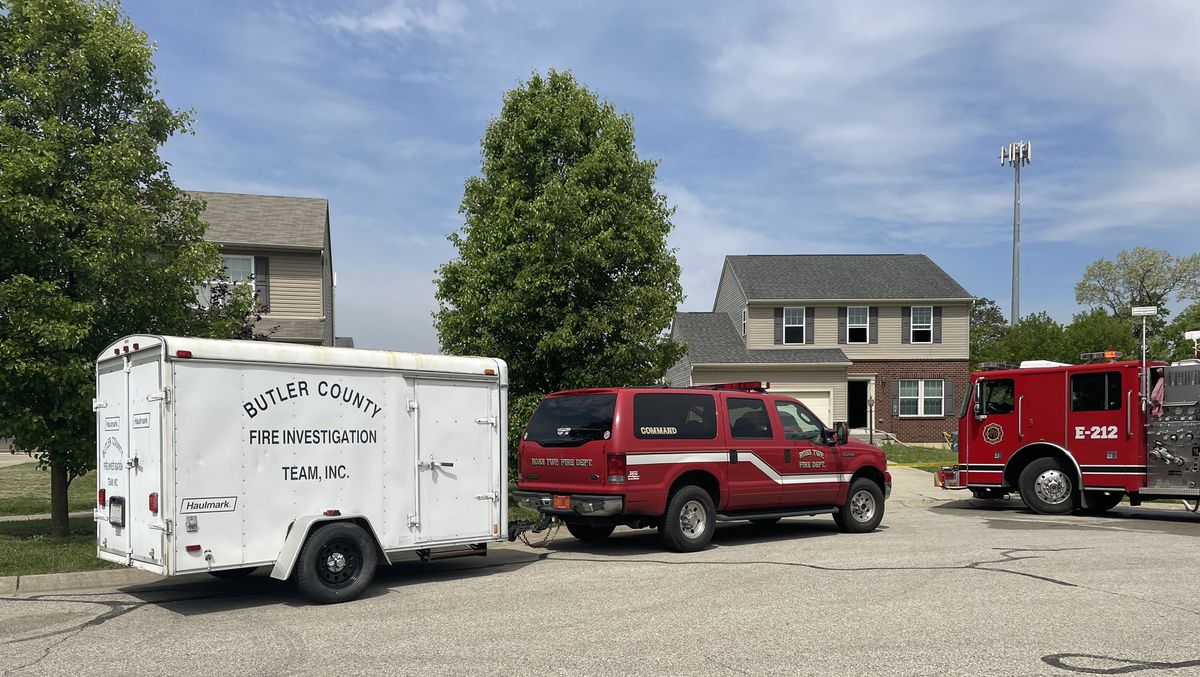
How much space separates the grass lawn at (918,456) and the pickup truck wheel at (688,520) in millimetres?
14595

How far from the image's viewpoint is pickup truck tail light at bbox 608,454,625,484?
11.3 m

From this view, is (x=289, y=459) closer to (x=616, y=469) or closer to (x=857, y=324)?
(x=616, y=469)

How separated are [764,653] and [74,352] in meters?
9.84

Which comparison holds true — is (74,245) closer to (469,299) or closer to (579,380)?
(469,299)

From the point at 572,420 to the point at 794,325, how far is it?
24890mm

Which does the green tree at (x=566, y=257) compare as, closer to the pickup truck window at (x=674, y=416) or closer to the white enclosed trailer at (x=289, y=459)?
the pickup truck window at (x=674, y=416)

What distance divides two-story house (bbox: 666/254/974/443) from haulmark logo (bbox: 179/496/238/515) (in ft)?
86.7

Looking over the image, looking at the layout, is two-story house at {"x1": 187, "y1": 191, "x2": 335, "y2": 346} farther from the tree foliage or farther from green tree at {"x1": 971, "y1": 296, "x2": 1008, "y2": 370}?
green tree at {"x1": 971, "y1": 296, "x2": 1008, "y2": 370}

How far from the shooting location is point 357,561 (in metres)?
9.15

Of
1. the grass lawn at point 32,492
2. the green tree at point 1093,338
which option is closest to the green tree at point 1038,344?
the green tree at point 1093,338

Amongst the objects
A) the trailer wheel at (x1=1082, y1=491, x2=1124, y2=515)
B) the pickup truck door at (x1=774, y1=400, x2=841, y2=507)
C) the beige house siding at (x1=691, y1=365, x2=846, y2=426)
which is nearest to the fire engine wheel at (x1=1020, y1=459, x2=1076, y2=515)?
the trailer wheel at (x1=1082, y1=491, x2=1124, y2=515)

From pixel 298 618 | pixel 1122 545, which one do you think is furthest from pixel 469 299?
pixel 1122 545

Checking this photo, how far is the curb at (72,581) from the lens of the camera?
962 centimetres

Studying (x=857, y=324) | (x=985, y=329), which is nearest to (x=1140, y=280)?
(x=985, y=329)
